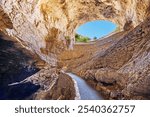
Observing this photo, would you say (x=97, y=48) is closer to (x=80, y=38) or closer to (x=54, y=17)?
(x=54, y=17)

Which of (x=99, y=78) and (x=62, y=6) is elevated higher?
(x=62, y=6)

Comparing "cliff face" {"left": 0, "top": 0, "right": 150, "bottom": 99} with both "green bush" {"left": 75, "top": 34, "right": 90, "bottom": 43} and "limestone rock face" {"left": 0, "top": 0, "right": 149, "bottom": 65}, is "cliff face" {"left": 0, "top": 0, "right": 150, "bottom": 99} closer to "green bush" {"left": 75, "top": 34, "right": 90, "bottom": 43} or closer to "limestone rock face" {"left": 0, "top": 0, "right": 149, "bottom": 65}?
"limestone rock face" {"left": 0, "top": 0, "right": 149, "bottom": 65}

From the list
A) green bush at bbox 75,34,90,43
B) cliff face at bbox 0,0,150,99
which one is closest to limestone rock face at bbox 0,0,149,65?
cliff face at bbox 0,0,150,99

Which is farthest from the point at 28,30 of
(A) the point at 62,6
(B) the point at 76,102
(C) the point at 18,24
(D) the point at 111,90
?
(B) the point at 76,102

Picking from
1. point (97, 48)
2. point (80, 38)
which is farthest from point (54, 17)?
point (80, 38)

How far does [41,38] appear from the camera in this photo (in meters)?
11.0

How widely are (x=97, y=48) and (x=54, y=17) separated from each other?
7.66ft

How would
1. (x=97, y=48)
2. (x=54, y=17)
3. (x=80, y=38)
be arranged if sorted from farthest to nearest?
(x=80, y=38) → (x=54, y=17) → (x=97, y=48)

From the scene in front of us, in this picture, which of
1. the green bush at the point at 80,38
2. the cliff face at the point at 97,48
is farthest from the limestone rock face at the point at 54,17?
the green bush at the point at 80,38

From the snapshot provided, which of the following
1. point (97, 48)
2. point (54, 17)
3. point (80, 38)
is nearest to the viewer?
point (97, 48)

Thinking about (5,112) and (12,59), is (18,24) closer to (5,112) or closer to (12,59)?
(12,59)

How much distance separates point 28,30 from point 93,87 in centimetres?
449

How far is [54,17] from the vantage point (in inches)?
509

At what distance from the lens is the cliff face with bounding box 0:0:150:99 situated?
16.8 ft
